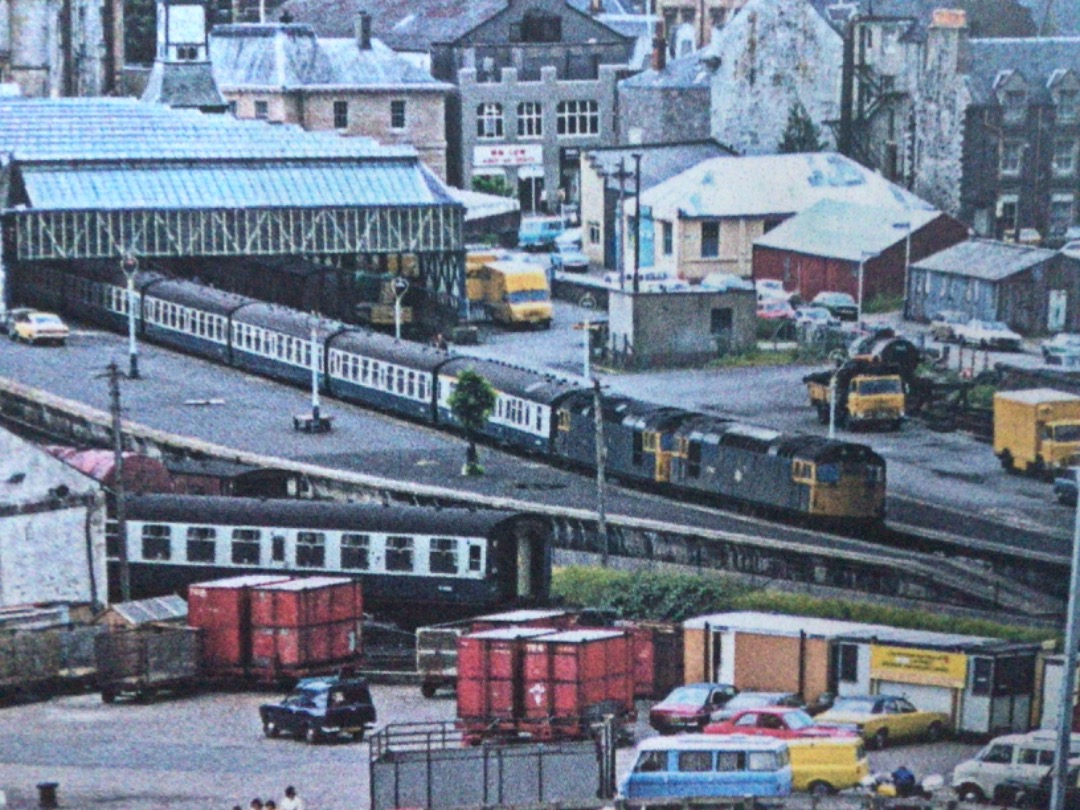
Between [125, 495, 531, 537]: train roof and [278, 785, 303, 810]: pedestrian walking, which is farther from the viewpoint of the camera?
[125, 495, 531, 537]: train roof

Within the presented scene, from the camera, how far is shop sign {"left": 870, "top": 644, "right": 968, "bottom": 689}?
47.1m

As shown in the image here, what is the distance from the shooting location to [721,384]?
87.4 m

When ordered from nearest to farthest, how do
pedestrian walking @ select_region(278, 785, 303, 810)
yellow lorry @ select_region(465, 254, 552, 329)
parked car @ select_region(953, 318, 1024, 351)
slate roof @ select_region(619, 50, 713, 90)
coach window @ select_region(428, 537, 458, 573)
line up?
1. pedestrian walking @ select_region(278, 785, 303, 810)
2. coach window @ select_region(428, 537, 458, 573)
3. parked car @ select_region(953, 318, 1024, 351)
4. yellow lorry @ select_region(465, 254, 552, 329)
5. slate roof @ select_region(619, 50, 713, 90)

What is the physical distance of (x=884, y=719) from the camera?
46.1m

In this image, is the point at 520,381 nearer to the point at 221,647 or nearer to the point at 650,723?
the point at 221,647

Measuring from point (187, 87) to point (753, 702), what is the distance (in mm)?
78501

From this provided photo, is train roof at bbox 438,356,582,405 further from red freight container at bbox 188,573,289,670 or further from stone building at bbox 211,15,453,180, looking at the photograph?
stone building at bbox 211,15,453,180

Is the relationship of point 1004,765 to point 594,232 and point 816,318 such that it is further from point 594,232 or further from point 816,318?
point 594,232

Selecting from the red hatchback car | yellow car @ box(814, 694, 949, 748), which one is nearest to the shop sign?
yellow car @ box(814, 694, 949, 748)

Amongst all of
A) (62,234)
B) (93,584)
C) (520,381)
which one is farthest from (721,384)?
(93,584)

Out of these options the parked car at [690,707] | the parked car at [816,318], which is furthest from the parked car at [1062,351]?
the parked car at [690,707]

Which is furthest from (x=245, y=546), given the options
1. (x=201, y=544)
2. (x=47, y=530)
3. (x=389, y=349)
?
(x=389, y=349)

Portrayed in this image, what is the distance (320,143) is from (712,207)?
15305 millimetres

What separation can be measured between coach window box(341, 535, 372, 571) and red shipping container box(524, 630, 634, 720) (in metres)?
11.3
